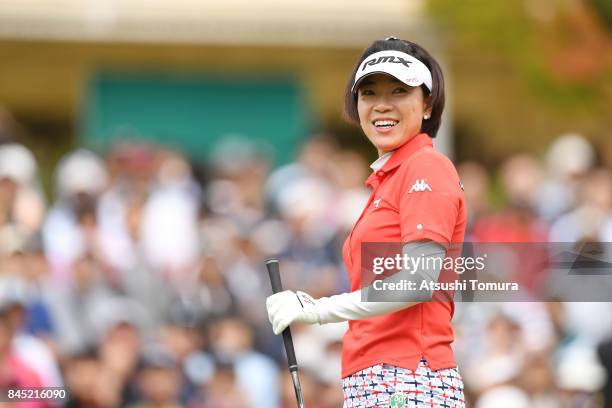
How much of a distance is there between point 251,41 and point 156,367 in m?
8.81

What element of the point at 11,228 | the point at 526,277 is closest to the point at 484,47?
the point at 11,228

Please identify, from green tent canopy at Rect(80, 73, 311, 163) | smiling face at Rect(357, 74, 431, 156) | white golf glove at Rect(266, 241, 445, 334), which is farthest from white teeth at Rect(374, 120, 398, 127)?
green tent canopy at Rect(80, 73, 311, 163)

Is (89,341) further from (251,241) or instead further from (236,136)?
(236,136)

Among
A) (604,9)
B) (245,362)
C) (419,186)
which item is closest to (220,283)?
(245,362)

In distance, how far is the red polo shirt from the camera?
15.4 ft

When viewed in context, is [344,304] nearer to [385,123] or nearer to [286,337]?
[286,337]

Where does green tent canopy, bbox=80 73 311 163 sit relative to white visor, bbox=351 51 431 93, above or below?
above

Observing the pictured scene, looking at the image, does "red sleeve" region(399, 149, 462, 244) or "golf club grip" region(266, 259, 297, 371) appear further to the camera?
"golf club grip" region(266, 259, 297, 371)

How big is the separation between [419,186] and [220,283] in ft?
20.2

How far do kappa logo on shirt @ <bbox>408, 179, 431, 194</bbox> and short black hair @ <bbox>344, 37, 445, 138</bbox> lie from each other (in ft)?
1.42

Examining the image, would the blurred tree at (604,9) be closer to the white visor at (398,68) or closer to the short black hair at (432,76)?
the short black hair at (432,76)

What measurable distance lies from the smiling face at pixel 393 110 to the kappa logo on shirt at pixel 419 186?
288 mm

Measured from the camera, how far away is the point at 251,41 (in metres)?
17.8

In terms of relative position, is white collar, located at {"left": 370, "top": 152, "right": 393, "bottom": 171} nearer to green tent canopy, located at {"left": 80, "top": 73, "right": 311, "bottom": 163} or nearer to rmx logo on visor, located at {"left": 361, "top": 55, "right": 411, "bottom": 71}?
rmx logo on visor, located at {"left": 361, "top": 55, "right": 411, "bottom": 71}
